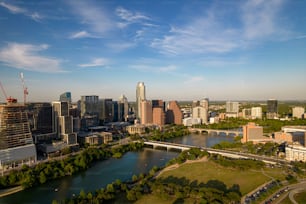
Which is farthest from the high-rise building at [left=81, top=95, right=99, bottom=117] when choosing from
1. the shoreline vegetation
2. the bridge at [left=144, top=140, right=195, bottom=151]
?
the shoreline vegetation

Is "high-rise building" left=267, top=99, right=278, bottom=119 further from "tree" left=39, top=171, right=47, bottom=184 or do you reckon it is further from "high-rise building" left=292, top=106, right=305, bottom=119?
"tree" left=39, top=171, right=47, bottom=184

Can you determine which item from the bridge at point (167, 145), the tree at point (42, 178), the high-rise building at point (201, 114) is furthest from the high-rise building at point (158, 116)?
the tree at point (42, 178)

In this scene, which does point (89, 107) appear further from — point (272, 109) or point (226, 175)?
point (272, 109)

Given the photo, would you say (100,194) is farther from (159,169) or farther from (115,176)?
(159,169)

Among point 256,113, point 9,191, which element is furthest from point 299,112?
point 9,191

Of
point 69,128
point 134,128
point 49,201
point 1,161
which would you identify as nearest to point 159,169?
point 49,201
